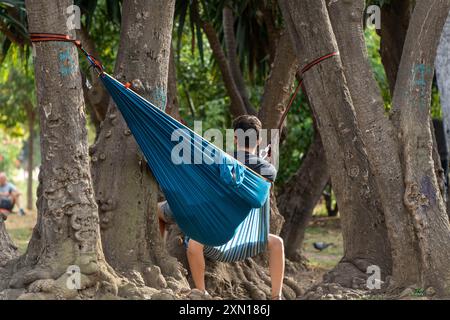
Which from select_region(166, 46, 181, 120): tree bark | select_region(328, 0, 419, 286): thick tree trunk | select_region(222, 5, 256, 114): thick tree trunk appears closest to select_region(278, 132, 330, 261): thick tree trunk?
select_region(222, 5, 256, 114): thick tree trunk

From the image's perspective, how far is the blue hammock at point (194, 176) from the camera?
15.7 ft

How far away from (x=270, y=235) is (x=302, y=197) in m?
3.77

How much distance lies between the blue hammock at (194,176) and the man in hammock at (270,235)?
31cm

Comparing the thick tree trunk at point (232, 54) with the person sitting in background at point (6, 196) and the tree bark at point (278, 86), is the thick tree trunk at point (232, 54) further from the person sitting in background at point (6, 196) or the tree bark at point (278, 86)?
the person sitting in background at point (6, 196)

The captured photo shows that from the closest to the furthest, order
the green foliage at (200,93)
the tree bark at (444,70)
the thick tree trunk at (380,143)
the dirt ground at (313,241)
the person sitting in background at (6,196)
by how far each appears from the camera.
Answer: the thick tree trunk at (380,143) < the tree bark at (444,70) < the dirt ground at (313,241) < the green foliage at (200,93) < the person sitting in background at (6,196)

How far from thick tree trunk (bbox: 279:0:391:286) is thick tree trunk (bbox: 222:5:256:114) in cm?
338

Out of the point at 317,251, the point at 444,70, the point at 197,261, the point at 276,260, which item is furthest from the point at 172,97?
the point at 317,251

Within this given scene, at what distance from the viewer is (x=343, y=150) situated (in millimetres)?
5816

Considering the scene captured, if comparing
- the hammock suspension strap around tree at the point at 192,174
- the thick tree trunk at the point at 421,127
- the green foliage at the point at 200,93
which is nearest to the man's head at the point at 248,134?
the hammock suspension strap around tree at the point at 192,174

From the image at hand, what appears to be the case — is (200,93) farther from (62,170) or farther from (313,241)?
(62,170)

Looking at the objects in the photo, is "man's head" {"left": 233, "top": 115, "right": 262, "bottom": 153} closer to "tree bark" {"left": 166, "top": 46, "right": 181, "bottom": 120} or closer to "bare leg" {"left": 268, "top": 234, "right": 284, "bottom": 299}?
"bare leg" {"left": 268, "top": 234, "right": 284, "bottom": 299}

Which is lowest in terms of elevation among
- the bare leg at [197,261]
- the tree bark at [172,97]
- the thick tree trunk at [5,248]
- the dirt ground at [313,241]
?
the dirt ground at [313,241]
